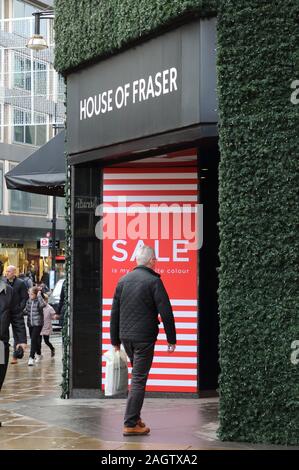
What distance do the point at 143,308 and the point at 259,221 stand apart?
1460 mm

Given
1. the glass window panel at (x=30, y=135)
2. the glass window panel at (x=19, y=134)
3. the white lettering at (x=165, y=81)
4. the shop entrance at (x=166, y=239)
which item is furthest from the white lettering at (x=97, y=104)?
the glass window panel at (x=30, y=135)

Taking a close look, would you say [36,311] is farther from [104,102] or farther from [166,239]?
[104,102]

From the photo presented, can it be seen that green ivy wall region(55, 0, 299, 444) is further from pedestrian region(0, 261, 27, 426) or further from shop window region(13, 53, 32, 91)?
shop window region(13, 53, 32, 91)

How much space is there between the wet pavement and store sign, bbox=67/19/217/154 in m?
3.14

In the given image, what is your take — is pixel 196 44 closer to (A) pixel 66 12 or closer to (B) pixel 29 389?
(A) pixel 66 12

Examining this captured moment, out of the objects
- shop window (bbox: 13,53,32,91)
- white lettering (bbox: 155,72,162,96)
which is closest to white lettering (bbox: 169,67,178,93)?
white lettering (bbox: 155,72,162,96)

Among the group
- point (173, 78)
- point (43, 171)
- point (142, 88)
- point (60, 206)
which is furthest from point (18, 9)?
point (173, 78)

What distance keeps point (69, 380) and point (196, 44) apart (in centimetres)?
478

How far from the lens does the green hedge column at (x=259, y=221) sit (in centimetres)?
780

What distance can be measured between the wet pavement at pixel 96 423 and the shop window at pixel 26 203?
123 feet

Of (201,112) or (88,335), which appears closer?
(201,112)

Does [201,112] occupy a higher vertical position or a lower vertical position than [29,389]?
higher
